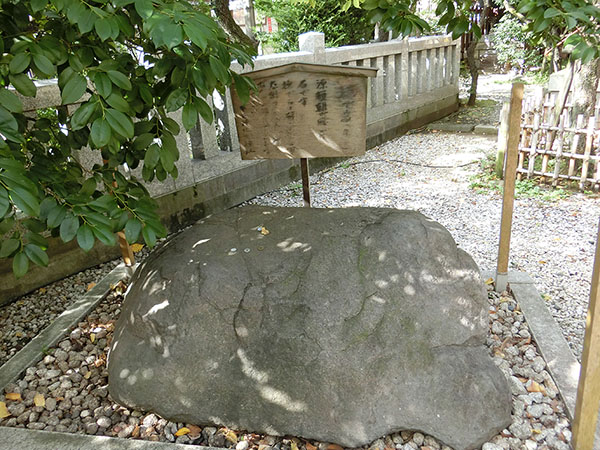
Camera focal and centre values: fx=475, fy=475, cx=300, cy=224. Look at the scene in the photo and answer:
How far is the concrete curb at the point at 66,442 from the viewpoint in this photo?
89.7 inches

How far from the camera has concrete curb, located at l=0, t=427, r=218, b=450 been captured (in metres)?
2.28

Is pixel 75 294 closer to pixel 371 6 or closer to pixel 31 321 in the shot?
pixel 31 321

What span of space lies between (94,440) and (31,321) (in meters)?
2.01

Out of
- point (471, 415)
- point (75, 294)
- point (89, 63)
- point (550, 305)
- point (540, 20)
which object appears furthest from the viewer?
point (75, 294)

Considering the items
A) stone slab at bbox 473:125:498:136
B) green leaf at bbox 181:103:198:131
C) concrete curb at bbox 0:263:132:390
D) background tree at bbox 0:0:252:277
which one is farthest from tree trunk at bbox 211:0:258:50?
green leaf at bbox 181:103:198:131

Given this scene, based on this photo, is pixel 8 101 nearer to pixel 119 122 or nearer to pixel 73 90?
pixel 73 90

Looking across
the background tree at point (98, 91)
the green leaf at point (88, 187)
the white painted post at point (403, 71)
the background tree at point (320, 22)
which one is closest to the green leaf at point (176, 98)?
the background tree at point (98, 91)

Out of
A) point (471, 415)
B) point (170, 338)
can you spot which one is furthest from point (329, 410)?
point (170, 338)

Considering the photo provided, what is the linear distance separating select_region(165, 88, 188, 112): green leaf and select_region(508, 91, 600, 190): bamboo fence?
5.21 m

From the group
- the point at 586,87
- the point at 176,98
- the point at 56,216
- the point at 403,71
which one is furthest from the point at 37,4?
the point at 403,71

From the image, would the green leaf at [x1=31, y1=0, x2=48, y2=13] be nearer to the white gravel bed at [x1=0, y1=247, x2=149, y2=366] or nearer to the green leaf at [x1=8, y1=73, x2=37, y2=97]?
the green leaf at [x1=8, y1=73, x2=37, y2=97]

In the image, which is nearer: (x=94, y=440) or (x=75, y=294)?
(x=94, y=440)

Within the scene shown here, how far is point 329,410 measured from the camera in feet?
7.91

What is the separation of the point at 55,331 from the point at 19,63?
2.21 m
